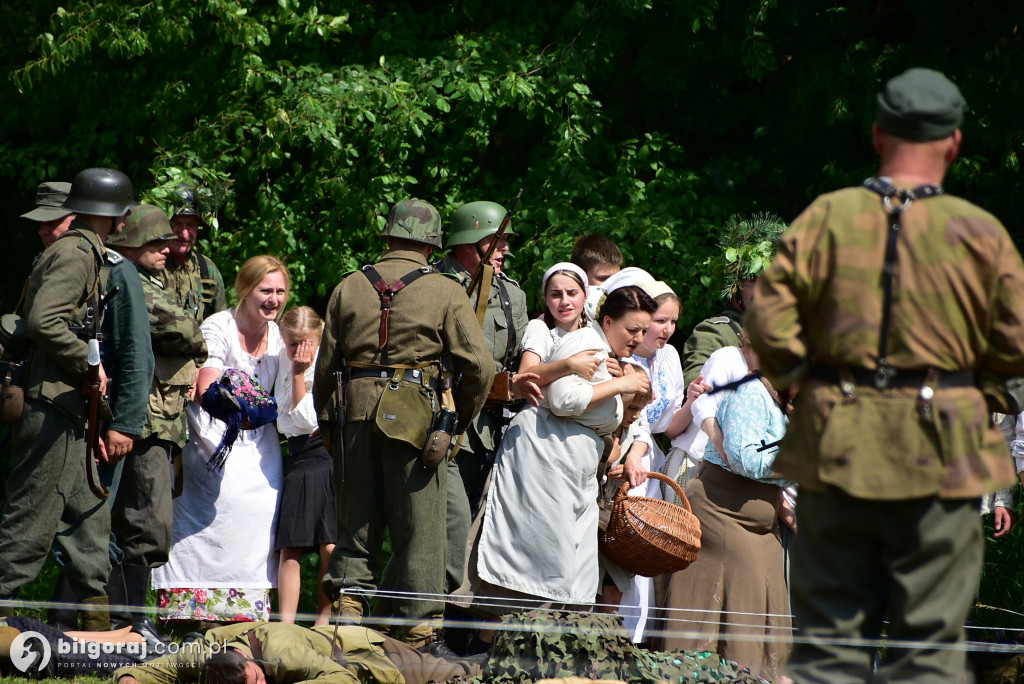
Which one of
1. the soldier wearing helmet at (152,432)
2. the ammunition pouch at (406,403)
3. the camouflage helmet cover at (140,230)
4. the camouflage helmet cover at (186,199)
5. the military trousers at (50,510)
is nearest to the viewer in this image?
the military trousers at (50,510)

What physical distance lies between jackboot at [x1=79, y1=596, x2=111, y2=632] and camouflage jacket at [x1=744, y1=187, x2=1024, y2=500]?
3.43 m

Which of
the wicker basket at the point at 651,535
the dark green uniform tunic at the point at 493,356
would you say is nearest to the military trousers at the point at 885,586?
the wicker basket at the point at 651,535

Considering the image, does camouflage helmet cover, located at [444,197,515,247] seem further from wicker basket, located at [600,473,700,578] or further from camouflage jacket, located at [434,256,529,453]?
wicker basket, located at [600,473,700,578]

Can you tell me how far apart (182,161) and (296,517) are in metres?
2.93

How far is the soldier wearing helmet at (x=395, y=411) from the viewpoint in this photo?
5344 mm

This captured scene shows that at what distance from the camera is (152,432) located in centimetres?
579

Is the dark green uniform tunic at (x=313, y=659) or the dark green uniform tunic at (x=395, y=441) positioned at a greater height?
the dark green uniform tunic at (x=395, y=441)

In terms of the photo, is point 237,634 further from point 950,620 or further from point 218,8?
point 218,8

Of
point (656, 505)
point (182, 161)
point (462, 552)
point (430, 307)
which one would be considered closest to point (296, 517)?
point (462, 552)

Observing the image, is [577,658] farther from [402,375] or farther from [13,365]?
[13,365]

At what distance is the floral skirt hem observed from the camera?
20.4 ft

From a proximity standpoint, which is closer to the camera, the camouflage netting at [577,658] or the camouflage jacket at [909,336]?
the camouflage jacket at [909,336]

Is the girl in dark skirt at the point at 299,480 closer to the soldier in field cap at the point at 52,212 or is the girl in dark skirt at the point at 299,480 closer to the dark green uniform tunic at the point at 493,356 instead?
the dark green uniform tunic at the point at 493,356

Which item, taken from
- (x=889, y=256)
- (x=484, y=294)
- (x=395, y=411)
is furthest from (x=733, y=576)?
(x=889, y=256)
